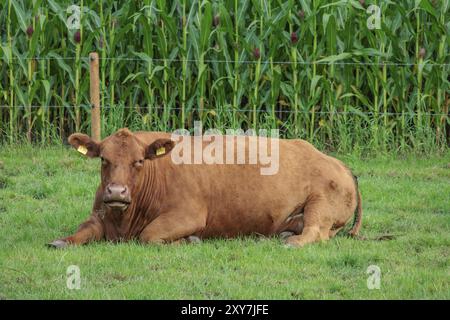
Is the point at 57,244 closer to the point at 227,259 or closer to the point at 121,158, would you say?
the point at 121,158

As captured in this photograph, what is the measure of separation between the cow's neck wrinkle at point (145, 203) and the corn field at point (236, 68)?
4.51 meters

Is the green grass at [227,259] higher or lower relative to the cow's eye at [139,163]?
lower

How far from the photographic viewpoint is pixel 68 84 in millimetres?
14844

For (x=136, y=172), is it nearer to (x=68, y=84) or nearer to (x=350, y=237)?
(x=350, y=237)

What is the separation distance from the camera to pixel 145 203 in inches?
379

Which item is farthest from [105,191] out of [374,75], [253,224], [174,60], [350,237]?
[374,75]

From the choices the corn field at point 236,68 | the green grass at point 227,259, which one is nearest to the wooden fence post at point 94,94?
the corn field at point 236,68

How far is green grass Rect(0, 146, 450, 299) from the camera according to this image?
25.3ft

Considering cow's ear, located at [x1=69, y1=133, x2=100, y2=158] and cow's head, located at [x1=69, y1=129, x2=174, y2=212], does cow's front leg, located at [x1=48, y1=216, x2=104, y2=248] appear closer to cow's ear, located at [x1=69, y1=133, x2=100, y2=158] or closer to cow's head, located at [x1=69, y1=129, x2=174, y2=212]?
cow's head, located at [x1=69, y1=129, x2=174, y2=212]

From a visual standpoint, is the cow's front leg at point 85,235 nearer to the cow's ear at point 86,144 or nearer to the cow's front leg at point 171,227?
the cow's front leg at point 171,227

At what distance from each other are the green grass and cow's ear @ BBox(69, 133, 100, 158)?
33.2 inches

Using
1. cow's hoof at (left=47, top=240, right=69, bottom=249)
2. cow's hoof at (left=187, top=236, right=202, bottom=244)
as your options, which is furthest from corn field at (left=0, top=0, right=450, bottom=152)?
cow's hoof at (left=47, top=240, right=69, bottom=249)

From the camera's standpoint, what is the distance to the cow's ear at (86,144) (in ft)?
31.0
